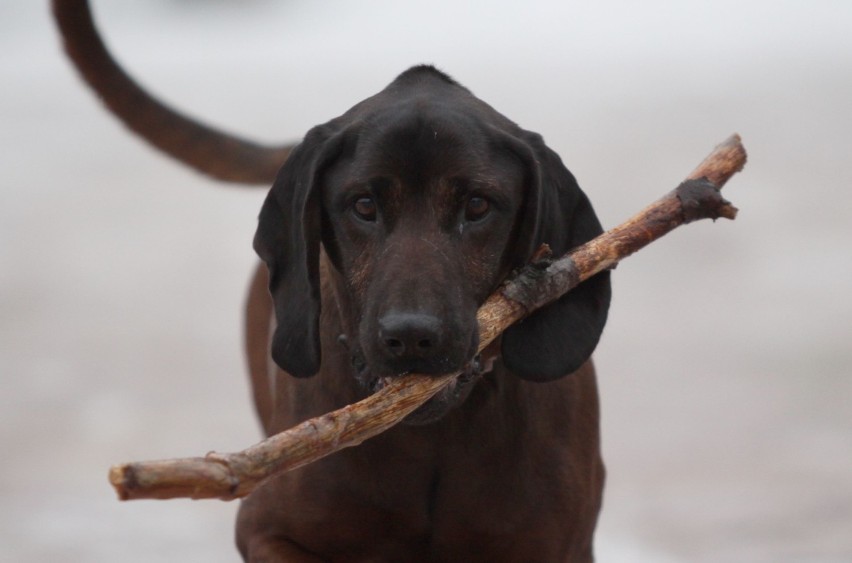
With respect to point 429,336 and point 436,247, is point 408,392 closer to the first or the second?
point 429,336

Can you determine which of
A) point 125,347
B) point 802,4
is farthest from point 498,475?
point 802,4

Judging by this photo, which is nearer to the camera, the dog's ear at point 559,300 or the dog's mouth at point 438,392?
the dog's mouth at point 438,392

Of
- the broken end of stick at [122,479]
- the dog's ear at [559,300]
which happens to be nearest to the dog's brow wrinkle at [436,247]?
the dog's ear at [559,300]

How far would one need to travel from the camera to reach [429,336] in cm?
304

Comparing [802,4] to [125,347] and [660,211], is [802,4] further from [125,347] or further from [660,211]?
[660,211]

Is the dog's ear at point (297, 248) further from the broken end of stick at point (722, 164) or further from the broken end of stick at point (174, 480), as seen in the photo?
the broken end of stick at point (174, 480)

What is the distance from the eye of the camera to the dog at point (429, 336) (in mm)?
3250

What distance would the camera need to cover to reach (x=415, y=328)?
119 inches

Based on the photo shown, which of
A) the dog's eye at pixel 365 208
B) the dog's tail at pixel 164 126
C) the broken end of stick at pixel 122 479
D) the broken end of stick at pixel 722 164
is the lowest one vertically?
the broken end of stick at pixel 122 479

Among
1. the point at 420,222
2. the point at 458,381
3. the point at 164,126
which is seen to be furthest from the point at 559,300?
the point at 164,126

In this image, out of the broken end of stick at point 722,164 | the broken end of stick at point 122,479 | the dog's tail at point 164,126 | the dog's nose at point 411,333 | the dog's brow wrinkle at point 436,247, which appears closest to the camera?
the broken end of stick at point 122,479

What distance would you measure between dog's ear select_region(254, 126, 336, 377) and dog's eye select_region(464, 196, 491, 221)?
311mm

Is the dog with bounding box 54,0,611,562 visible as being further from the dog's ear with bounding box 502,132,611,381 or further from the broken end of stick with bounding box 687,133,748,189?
the broken end of stick with bounding box 687,133,748,189

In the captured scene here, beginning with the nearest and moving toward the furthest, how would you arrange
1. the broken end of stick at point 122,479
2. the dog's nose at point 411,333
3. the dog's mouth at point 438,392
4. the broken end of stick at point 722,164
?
the broken end of stick at point 122,479, the dog's nose at point 411,333, the dog's mouth at point 438,392, the broken end of stick at point 722,164
